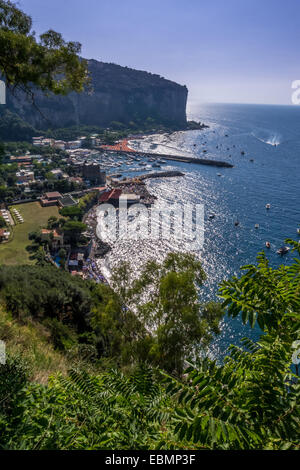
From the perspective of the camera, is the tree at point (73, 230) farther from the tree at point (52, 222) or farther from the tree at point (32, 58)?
the tree at point (32, 58)

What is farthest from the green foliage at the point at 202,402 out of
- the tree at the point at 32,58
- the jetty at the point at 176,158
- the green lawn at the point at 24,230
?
the jetty at the point at 176,158

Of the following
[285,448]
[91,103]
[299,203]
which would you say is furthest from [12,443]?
[91,103]

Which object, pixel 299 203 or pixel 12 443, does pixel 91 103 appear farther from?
pixel 12 443

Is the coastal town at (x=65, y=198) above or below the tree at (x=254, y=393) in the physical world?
below

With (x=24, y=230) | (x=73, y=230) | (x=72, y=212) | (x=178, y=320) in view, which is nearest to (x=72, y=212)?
(x=72, y=212)

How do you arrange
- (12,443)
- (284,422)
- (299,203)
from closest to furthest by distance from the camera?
1. (284,422)
2. (12,443)
3. (299,203)

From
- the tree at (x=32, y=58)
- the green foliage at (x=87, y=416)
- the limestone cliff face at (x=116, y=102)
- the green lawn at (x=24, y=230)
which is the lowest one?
the green lawn at (x=24, y=230)
